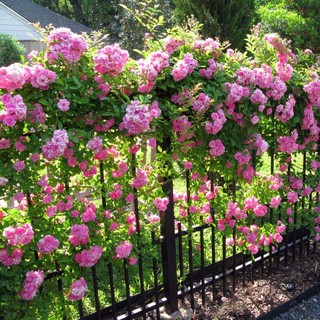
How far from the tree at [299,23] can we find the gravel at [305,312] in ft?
13.1

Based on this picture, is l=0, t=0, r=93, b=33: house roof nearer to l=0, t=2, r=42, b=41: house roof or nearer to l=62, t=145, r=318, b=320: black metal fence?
l=0, t=2, r=42, b=41: house roof

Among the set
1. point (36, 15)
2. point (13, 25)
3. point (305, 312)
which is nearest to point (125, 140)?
point (305, 312)

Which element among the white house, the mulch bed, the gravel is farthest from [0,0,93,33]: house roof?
the gravel

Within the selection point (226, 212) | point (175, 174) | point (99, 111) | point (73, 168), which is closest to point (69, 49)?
point (99, 111)

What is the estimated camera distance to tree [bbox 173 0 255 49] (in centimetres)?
514

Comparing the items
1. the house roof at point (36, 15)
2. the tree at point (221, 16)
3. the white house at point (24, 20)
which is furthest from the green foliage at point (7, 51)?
the tree at point (221, 16)

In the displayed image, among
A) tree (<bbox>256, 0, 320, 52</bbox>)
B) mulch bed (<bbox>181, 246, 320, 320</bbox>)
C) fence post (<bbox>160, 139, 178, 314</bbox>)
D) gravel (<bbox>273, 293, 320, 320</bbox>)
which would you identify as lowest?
gravel (<bbox>273, 293, 320, 320</bbox>)

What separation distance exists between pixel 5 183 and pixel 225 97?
1288 millimetres

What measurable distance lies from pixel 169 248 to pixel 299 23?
467 cm

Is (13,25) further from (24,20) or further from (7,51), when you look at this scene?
(7,51)

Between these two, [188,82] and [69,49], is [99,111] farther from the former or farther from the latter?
[188,82]

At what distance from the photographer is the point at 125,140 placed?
214cm

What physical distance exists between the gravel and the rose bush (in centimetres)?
55

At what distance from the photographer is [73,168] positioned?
1.96 metres
